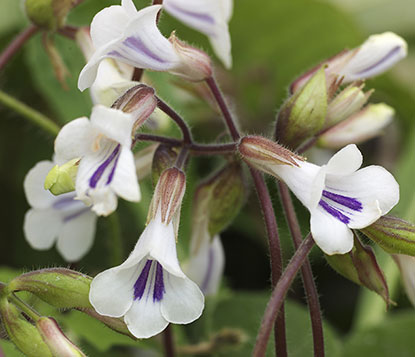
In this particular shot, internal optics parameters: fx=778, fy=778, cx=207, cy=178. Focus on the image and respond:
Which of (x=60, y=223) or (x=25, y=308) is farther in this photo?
(x=60, y=223)

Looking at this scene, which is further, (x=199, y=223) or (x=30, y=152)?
(x=30, y=152)

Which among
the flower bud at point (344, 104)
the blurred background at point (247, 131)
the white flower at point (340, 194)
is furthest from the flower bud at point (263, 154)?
the blurred background at point (247, 131)

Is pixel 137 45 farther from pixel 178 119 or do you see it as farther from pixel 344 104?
pixel 344 104

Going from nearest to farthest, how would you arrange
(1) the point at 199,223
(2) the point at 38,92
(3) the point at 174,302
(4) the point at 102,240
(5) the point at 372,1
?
(3) the point at 174,302 < (1) the point at 199,223 < (4) the point at 102,240 < (2) the point at 38,92 < (5) the point at 372,1

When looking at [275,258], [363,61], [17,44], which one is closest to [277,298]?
[275,258]

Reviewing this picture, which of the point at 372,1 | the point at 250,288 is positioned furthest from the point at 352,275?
the point at 372,1

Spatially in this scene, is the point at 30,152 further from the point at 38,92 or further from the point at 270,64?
the point at 270,64
